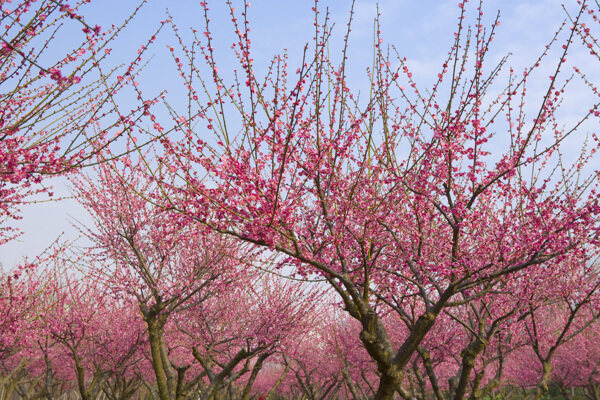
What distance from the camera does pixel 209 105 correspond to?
5.82 metres

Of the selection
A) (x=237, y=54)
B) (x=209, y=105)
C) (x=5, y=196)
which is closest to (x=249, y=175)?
(x=209, y=105)

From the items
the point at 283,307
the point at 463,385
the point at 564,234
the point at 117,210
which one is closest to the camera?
the point at 564,234

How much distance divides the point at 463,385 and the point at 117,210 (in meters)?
8.95

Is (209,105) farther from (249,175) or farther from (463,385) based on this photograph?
(463,385)

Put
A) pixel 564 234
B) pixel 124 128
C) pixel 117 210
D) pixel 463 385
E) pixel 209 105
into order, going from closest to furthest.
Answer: pixel 124 128, pixel 209 105, pixel 564 234, pixel 463 385, pixel 117 210

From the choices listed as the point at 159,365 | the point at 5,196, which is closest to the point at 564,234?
the point at 5,196

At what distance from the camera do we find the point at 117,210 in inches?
491

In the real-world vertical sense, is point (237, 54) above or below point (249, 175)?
above

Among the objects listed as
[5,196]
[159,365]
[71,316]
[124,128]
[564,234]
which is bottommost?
[564,234]

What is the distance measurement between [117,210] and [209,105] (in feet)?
25.2

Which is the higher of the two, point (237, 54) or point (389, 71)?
point (237, 54)

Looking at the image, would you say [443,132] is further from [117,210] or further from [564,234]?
[117,210]

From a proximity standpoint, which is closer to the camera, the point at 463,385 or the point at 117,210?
the point at 463,385

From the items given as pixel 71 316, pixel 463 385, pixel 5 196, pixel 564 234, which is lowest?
pixel 463 385
